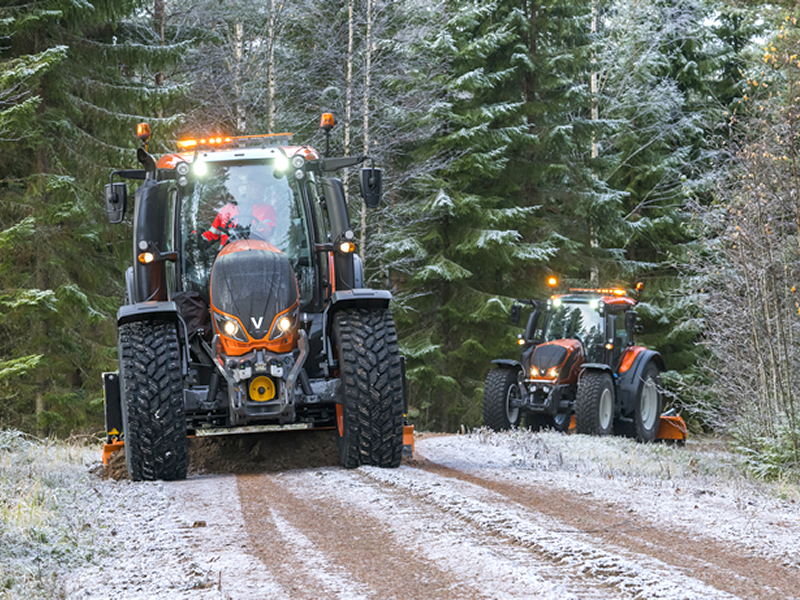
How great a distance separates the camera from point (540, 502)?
628 centimetres

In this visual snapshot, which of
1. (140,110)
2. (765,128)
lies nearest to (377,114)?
(140,110)

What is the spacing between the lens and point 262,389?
25.3ft

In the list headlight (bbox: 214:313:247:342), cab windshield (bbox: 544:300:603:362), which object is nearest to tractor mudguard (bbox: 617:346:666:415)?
cab windshield (bbox: 544:300:603:362)

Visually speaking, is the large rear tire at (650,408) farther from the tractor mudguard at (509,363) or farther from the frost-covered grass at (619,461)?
the tractor mudguard at (509,363)

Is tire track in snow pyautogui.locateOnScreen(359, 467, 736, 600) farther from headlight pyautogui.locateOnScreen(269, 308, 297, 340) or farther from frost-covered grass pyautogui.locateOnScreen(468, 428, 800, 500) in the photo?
frost-covered grass pyautogui.locateOnScreen(468, 428, 800, 500)

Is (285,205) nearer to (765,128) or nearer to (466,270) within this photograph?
(765,128)

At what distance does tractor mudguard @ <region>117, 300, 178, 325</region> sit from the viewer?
25.5 ft

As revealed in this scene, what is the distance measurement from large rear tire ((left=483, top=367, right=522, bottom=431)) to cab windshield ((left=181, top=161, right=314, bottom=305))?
772 centimetres

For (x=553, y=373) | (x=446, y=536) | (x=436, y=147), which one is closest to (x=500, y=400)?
(x=553, y=373)

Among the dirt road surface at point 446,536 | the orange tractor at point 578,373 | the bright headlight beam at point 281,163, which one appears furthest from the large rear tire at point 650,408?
the bright headlight beam at point 281,163

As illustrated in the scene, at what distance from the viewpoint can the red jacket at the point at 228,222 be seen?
8.55 meters

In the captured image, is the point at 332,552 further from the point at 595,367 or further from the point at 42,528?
the point at 595,367

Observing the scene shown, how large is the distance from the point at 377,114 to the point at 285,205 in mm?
13968

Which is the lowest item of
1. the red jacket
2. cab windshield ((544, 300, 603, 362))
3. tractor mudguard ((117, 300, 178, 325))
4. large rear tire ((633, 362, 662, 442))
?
large rear tire ((633, 362, 662, 442))
